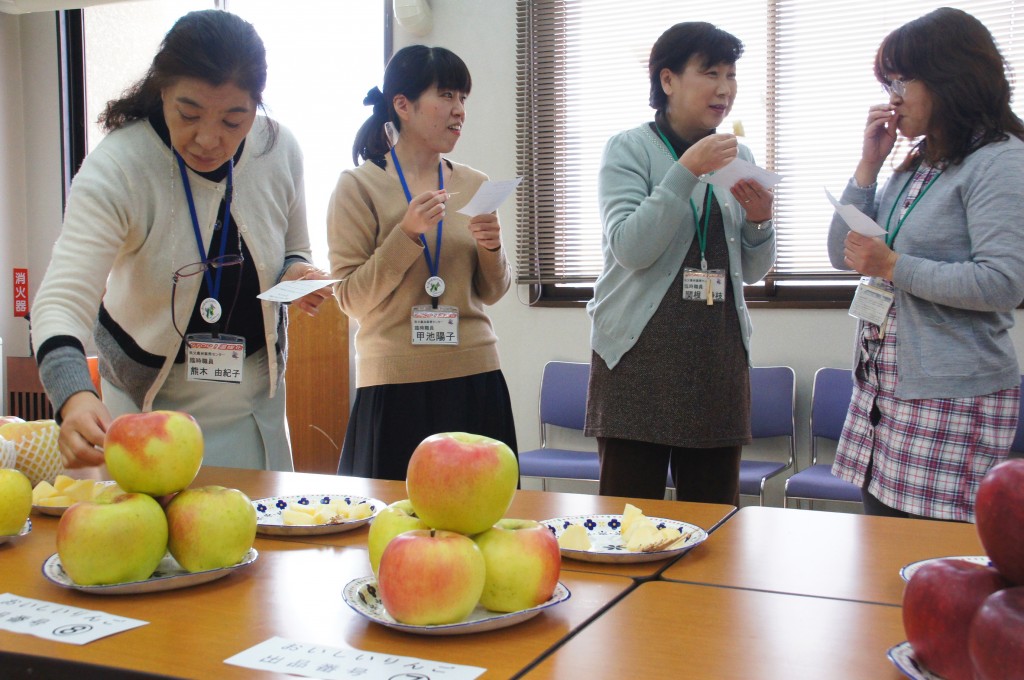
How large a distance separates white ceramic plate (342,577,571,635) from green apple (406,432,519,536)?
9cm

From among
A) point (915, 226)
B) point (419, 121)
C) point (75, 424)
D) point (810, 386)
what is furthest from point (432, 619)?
point (810, 386)

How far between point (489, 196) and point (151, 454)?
4.52ft

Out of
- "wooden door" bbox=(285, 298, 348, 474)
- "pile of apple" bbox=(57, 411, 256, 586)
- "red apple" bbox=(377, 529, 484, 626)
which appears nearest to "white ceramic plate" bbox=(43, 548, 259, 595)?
"pile of apple" bbox=(57, 411, 256, 586)

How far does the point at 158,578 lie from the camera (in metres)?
1.07

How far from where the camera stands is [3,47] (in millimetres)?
5383

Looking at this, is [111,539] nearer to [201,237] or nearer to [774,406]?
[201,237]

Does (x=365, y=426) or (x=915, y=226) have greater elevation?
(x=915, y=226)

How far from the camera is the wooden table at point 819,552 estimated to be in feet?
3.70

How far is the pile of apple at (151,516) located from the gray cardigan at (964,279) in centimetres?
150

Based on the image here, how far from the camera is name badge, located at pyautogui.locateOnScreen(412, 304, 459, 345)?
7.80 feet

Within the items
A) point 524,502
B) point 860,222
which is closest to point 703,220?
point 860,222

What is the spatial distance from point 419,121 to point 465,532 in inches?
68.7

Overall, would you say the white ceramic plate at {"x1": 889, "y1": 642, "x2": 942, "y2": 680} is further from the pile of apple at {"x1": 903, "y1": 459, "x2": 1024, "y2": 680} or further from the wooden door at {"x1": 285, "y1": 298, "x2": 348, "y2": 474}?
the wooden door at {"x1": 285, "y1": 298, "x2": 348, "y2": 474}

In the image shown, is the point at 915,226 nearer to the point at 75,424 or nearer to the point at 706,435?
the point at 706,435
